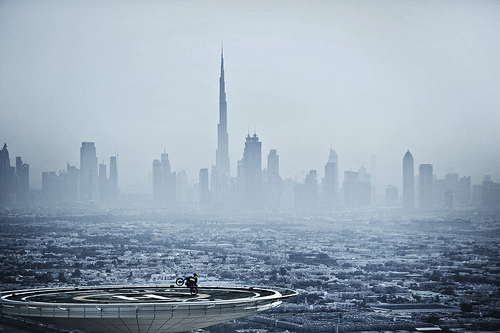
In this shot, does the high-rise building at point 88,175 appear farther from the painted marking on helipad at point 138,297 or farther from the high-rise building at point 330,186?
the painted marking on helipad at point 138,297

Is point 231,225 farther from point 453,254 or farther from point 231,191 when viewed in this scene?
point 453,254

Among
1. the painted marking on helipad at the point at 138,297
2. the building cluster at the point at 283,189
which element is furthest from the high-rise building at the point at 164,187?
the painted marking on helipad at the point at 138,297

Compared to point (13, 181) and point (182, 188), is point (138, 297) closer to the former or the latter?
point (13, 181)

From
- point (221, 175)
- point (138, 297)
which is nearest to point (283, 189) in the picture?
point (221, 175)

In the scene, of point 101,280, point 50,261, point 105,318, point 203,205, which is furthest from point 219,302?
point 203,205

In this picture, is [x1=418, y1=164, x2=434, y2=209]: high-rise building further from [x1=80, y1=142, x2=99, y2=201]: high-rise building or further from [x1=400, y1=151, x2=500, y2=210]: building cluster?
[x1=80, y1=142, x2=99, y2=201]: high-rise building
